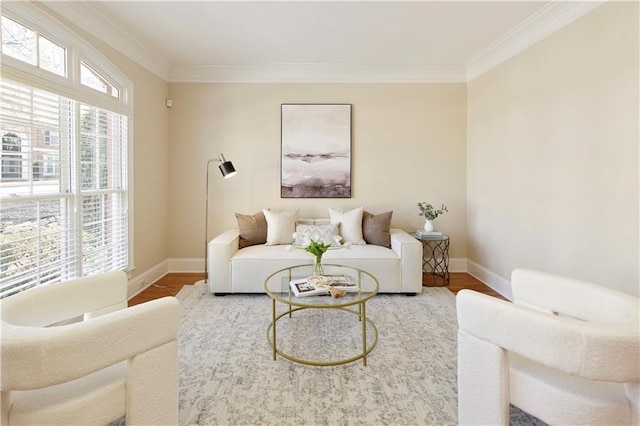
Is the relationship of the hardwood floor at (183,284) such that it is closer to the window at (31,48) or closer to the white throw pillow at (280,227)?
the white throw pillow at (280,227)

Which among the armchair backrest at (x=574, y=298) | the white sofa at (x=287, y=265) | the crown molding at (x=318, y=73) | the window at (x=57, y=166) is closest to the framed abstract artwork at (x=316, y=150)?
the crown molding at (x=318, y=73)

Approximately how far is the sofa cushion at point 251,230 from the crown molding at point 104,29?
6.79 feet

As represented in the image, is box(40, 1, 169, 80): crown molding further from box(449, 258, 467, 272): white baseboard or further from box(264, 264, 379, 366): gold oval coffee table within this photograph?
box(449, 258, 467, 272): white baseboard

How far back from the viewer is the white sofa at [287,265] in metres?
3.32

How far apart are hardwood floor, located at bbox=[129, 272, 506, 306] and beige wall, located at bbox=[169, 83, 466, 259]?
0.38 m

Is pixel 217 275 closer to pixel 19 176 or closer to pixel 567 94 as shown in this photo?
pixel 19 176

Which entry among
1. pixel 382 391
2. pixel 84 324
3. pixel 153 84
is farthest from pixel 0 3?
pixel 382 391

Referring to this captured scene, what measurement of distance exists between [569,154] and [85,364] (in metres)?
3.41

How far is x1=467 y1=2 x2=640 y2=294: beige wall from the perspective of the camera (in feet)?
6.97

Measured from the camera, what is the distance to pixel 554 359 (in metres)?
1.17

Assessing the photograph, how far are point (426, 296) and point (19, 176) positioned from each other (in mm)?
3678

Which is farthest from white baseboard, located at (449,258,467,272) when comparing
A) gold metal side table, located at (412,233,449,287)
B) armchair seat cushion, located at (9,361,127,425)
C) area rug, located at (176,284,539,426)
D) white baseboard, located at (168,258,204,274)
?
armchair seat cushion, located at (9,361,127,425)

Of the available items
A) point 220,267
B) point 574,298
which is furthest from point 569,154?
point 220,267

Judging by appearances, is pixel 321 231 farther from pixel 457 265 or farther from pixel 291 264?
pixel 457 265
